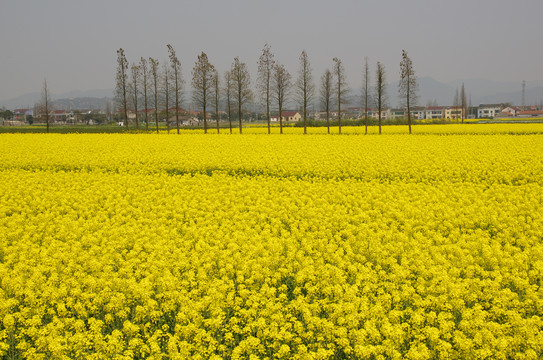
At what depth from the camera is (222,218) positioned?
12688mm

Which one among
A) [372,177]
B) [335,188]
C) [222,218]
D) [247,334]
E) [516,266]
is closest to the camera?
[247,334]

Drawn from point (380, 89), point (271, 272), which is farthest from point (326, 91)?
point (271, 272)

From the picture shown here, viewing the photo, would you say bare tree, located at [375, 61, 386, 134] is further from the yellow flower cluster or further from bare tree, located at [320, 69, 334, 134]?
the yellow flower cluster

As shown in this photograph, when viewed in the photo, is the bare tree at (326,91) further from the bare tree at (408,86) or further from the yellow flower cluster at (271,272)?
the yellow flower cluster at (271,272)

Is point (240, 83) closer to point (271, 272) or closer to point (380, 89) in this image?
point (380, 89)

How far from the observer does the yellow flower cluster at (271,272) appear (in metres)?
6.24

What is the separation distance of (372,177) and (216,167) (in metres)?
8.47

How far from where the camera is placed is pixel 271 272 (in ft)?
28.6

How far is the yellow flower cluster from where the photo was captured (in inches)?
246

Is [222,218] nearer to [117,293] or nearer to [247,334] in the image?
[117,293]

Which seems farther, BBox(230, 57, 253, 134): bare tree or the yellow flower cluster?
BBox(230, 57, 253, 134): bare tree

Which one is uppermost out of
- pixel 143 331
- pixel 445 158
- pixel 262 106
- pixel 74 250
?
pixel 262 106

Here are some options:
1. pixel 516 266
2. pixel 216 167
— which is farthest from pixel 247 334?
pixel 216 167

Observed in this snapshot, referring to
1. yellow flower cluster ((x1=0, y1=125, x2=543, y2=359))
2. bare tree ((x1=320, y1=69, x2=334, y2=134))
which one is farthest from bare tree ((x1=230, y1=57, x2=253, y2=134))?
yellow flower cluster ((x1=0, y1=125, x2=543, y2=359))
